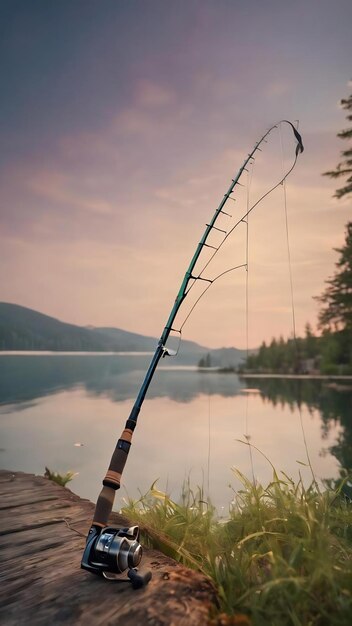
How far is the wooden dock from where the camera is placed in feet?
8.13

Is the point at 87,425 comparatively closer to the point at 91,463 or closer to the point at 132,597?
the point at 91,463

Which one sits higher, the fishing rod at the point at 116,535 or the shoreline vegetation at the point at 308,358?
the shoreline vegetation at the point at 308,358

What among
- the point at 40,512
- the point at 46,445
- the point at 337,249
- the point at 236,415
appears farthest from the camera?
the point at 337,249

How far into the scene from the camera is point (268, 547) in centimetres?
321

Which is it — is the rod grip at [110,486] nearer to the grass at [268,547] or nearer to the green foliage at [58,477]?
the grass at [268,547]

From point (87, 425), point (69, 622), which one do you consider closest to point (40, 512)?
point (69, 622)

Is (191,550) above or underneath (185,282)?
underneath

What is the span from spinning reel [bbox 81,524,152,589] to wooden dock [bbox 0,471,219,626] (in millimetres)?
74

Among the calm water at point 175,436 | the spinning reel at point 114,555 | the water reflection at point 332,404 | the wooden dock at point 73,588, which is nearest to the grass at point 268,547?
the wooden dock at point 73,588

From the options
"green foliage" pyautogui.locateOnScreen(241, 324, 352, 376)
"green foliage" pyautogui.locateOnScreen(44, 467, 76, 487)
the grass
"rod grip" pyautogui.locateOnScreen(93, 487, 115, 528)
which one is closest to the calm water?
"green foliage" pyautogui.locateOnScreen(44, 467, 76, 487)

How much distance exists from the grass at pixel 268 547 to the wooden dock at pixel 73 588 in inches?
8.1

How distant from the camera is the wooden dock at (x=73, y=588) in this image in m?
2.48

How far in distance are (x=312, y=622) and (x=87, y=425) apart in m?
21.1

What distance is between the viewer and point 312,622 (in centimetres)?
232
